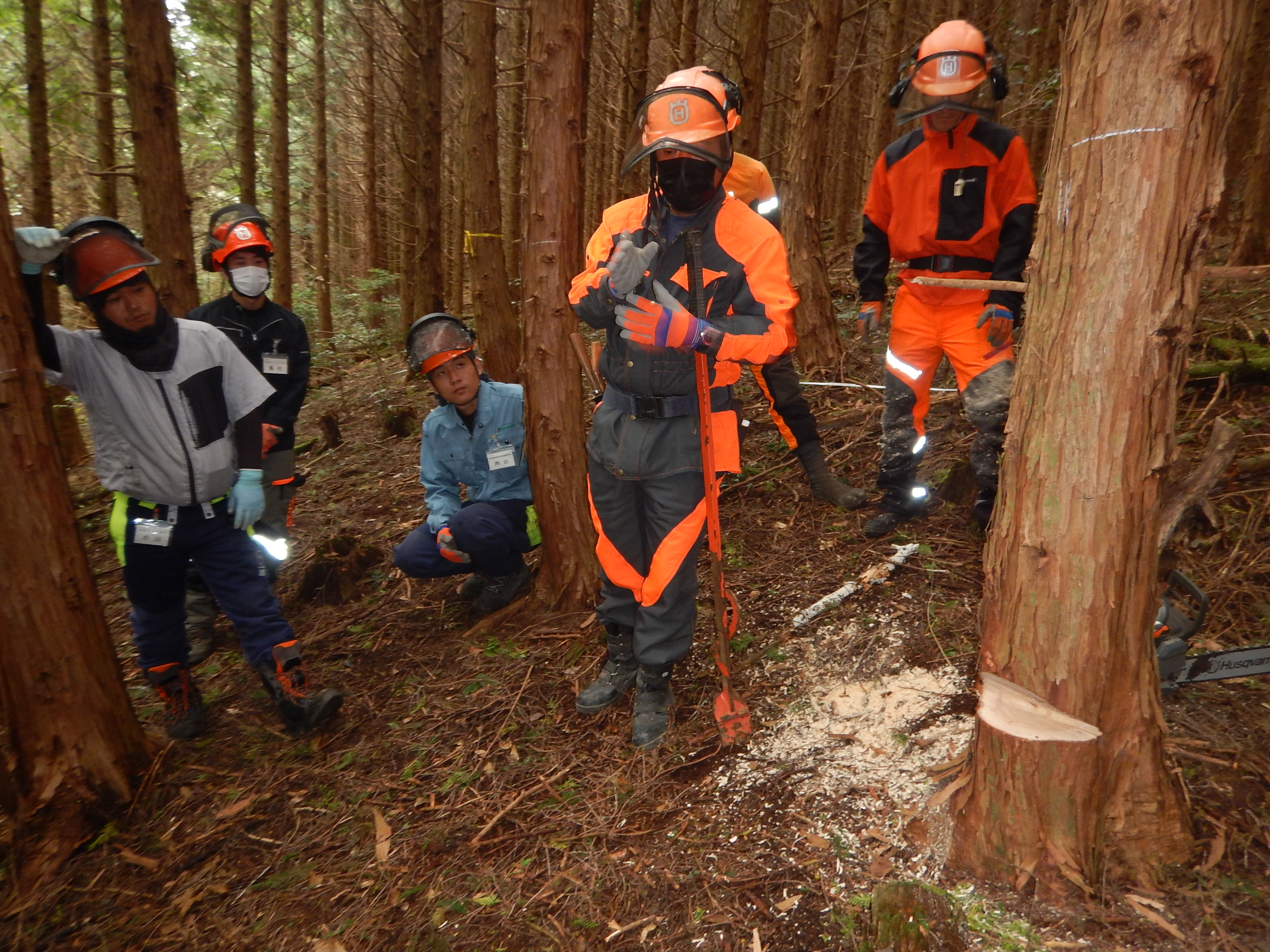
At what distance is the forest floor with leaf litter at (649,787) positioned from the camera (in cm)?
221

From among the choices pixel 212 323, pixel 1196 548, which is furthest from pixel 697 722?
pixel 212 323

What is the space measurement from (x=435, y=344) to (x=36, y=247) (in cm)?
160

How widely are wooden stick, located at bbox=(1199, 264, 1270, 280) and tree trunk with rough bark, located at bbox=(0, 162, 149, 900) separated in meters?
3.54

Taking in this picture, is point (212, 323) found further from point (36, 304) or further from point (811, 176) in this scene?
point (811, 176)

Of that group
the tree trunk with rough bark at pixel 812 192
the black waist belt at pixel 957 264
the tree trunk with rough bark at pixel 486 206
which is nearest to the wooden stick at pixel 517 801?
the black waist belt at pixel 957 264

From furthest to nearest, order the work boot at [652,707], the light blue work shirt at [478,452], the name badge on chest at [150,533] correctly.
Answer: the light blue work shirt at [478,452]
the name badge on chest at [150,533]
the work boot at [652,707]

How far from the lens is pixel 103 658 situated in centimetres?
290

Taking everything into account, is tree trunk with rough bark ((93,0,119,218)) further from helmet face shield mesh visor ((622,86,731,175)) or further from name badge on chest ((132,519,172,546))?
helmet face shield mesh visor ((622,86,731,175))

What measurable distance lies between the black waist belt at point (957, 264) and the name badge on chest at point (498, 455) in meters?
2.40

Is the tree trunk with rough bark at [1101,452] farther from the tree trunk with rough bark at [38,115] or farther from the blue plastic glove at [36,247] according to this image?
the tree trunk with rough bark at [38,115]

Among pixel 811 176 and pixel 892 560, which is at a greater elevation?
pixel 811 176

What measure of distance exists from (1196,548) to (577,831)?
324 cm

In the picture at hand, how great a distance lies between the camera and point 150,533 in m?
3.14

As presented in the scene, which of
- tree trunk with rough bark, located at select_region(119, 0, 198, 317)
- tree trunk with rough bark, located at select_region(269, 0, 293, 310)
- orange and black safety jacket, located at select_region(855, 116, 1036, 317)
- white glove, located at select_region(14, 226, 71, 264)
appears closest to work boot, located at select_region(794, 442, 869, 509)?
orange and black safety jacket, located at select_region(855, 116, 1036, 317)
